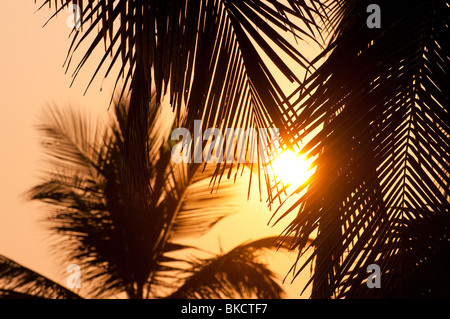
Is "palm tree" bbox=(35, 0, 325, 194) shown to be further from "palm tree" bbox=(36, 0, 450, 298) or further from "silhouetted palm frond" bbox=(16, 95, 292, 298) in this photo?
"silhouetted palm frond" bbox=(16, 95, 292, 298)

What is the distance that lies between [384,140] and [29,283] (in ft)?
16.9

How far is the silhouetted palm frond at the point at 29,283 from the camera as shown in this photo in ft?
18.8

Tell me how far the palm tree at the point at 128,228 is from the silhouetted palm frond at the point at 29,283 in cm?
1

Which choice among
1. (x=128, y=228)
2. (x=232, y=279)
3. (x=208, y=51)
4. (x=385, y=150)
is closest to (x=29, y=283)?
(x=128, y=228)

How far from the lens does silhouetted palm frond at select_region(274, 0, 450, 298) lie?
1.53 m

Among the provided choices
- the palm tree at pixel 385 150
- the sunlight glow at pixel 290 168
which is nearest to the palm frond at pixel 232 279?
the sunlight glow at pixel 290 168

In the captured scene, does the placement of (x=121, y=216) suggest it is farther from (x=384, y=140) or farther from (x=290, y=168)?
(x=384, y=140)

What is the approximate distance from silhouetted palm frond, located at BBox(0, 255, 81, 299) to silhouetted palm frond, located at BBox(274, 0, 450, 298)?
4.76 m

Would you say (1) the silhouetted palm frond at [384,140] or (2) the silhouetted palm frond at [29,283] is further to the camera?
(2) the silhouetted palm frond at [29,283]

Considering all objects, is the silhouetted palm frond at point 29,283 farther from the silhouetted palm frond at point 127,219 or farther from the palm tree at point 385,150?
the palm tree at point 385,150

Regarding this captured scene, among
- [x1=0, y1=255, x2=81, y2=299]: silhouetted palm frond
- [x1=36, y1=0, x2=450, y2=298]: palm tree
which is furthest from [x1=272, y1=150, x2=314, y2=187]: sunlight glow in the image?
[x1=0, y1=255, x2=81, y2=299]: silhouetted palm frond

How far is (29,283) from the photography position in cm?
580

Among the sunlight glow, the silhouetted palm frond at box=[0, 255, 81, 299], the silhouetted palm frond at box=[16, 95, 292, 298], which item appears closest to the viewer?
the sunlight glow

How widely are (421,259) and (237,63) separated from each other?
2.72ft
